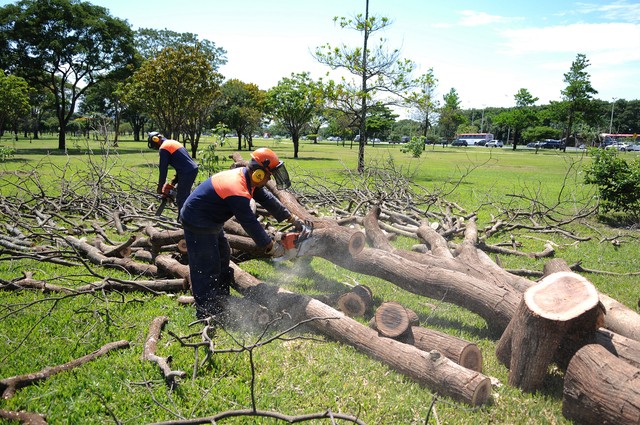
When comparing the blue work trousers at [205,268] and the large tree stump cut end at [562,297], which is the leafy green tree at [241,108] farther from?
the large tree stump cut end at [562,297]

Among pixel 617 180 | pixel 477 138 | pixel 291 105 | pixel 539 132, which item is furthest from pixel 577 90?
pixel 617 180

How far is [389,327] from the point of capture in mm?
3584

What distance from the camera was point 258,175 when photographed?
13.0 ft

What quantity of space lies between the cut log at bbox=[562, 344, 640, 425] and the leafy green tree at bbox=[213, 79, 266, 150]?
36.0 m

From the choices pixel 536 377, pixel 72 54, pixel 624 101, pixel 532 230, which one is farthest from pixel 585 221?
pixel 624 101

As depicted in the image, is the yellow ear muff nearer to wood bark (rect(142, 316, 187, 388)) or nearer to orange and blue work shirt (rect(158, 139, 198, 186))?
wood bark (rect(142, 316, 187, 388))

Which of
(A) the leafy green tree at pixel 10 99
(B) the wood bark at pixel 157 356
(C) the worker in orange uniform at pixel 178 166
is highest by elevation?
(A) the leafy green tree at pixel 10 99

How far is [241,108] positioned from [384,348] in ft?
125

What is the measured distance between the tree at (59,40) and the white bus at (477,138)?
181 ft

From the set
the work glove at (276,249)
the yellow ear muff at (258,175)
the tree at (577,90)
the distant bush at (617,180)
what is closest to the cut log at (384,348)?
the work glove at (276,249)

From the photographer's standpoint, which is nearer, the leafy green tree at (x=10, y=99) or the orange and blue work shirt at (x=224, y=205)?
the orange and blue work shirt at (x=224, y=205)

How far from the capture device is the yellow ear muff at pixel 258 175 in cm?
397

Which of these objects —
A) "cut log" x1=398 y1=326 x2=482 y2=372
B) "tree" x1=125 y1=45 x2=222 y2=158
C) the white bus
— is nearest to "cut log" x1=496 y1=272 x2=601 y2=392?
"cut log" x1=398 y1=326 x2=482 y2=372

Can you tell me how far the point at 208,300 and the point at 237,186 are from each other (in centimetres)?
116
